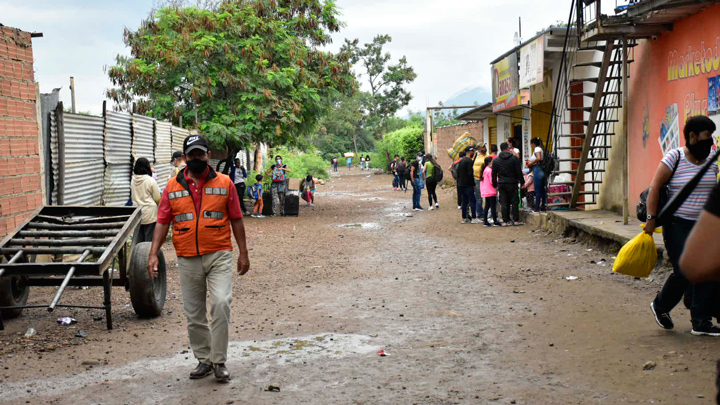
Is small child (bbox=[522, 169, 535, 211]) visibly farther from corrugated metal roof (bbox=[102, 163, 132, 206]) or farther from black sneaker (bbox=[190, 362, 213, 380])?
black sneaker (bbox=[190, 362, 213, 380])

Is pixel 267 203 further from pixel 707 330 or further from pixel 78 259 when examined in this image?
pixel 707 330

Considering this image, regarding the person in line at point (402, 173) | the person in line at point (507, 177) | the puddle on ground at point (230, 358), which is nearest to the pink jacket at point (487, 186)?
the person in line at point (507, 177)

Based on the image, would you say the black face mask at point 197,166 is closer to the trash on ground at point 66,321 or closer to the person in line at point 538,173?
the trash on ground at point 66,321

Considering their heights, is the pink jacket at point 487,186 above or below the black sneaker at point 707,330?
above

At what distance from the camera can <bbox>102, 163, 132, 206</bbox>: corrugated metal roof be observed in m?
12.1

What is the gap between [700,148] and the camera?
19.4 ft

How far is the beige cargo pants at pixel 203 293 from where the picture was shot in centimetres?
545

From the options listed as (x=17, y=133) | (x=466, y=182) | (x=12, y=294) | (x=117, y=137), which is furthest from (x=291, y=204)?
(x=12, y=294)

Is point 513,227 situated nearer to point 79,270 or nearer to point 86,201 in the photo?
point 86,201

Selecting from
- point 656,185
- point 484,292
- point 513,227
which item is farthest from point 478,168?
point 656,185

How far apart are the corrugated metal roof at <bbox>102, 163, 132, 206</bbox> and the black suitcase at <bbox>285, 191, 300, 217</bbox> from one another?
820 cm

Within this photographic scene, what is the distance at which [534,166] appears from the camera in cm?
1539

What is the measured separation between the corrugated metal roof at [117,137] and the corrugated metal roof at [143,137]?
0.77 ft

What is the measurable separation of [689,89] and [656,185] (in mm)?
5668
